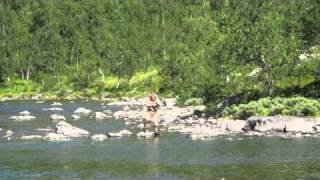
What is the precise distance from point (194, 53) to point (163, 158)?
94765 millimetres

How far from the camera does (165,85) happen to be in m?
134

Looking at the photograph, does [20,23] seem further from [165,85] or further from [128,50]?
[165,85]

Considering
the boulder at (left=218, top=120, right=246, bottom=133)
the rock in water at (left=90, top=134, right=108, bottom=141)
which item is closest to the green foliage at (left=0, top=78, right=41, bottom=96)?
the boulder at (left=218, top=120, right=246, bottom=133)

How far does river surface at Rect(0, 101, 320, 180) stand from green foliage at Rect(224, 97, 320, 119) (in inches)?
476

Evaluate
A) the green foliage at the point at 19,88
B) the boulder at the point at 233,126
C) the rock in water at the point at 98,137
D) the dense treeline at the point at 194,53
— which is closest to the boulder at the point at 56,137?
the rock in water at the point at 98,137

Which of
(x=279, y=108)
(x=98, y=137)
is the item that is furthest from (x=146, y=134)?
(x=279, y=108)

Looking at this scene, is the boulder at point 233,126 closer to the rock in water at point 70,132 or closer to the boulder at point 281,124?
the boulder at point 281,124

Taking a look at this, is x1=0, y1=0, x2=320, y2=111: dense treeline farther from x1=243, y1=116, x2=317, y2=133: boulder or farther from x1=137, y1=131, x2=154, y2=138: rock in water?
x1=137, y1=131, x2=154, y2=138: rock in water

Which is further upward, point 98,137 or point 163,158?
point 98,137

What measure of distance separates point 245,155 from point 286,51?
34.5m

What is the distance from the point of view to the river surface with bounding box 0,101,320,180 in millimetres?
30516

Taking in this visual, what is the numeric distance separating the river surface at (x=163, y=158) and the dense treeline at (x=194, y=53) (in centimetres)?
2394

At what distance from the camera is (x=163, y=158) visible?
36.3 m

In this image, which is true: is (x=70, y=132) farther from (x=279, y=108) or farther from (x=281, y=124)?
(x=279, y=108)
